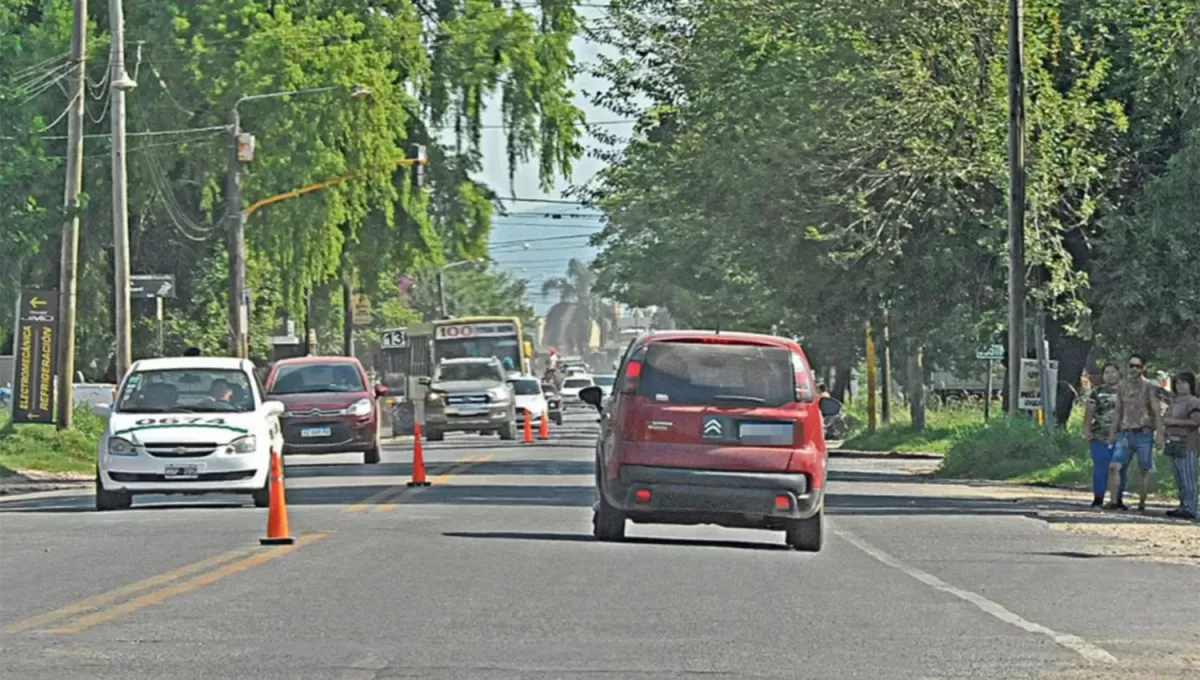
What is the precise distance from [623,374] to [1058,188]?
22.0 m

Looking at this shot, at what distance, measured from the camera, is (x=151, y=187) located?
50.9 m

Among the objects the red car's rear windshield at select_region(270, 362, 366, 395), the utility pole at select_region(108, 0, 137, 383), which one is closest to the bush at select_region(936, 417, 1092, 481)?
the red car's rear windshield at select_region(270, 362, 366, 395)

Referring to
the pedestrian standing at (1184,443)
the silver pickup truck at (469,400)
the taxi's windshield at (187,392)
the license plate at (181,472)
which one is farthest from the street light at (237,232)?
the pedestrian standing at (1184,443)

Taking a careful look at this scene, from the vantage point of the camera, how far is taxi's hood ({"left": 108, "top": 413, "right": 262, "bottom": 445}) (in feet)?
79.8

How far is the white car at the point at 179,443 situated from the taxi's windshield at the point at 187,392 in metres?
0.01

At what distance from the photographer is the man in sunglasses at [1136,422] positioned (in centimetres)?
2775

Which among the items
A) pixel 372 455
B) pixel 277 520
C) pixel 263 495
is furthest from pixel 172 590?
pixel 372 455

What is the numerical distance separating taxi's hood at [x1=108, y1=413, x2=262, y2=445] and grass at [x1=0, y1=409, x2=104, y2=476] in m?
12.9

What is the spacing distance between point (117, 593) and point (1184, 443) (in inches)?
608

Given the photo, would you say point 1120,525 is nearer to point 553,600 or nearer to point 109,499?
point 109,499

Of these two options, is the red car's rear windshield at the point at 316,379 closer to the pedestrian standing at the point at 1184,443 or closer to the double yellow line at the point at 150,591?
the pedestrian standing at the point at 1184,443

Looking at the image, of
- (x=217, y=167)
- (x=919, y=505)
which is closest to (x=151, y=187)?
(x=217, y=167)

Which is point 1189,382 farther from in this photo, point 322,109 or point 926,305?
point 322,109

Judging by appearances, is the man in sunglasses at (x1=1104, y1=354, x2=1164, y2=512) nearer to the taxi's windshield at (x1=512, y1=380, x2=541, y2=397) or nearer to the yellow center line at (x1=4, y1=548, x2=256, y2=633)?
the yellow center line at (x1=4, y1=548, x2=256, y2=633)
